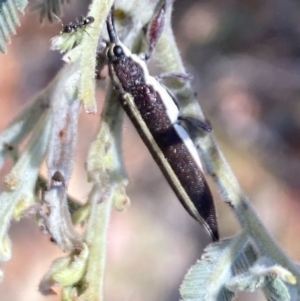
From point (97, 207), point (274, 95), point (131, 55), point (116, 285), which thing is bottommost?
point (116, 285)

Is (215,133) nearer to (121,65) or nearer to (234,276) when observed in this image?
(121,65)

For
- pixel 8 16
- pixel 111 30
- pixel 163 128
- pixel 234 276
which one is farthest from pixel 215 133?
pixel 8 16

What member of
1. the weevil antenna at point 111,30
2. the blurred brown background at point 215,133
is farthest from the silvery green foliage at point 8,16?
the blurred brown background at point 215,133

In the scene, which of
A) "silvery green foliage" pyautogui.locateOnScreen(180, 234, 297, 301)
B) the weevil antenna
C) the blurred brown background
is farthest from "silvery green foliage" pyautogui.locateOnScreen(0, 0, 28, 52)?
the blurred brown background

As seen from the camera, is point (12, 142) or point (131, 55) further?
point (131, 55)

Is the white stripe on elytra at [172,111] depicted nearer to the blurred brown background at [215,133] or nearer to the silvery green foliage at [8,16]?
the silvery green foliage at [8,16]

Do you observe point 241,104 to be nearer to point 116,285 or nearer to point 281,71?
point 281,71

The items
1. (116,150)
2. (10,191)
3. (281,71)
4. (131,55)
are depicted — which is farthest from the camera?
(281,71)

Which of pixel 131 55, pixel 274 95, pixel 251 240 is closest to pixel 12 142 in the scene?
pixel 131 55
